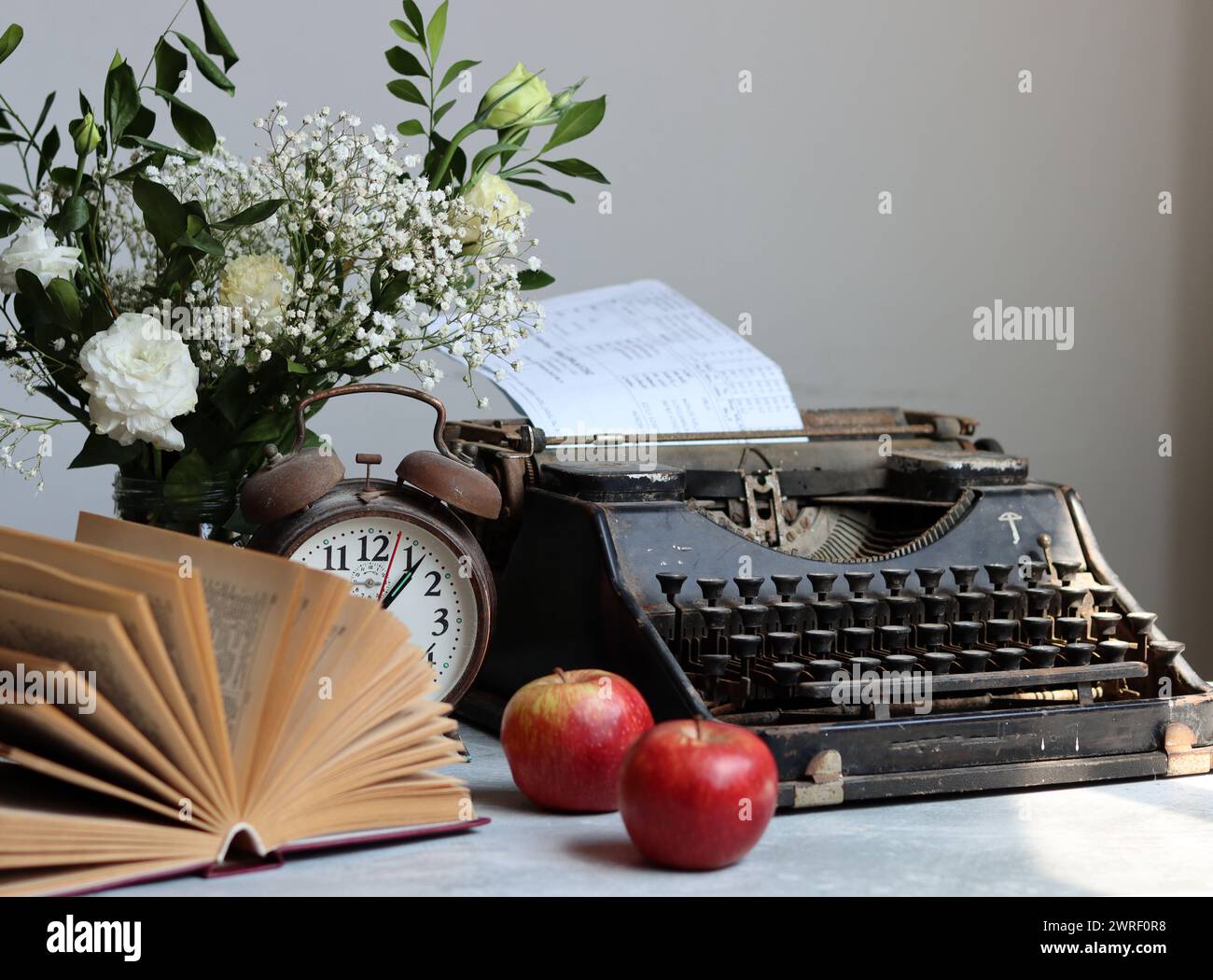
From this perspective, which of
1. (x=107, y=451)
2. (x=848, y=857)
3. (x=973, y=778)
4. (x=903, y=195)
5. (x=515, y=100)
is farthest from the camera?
(x=903, y=195)

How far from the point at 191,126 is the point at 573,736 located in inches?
36.4

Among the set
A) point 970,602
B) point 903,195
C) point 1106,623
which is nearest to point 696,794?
point 970,602

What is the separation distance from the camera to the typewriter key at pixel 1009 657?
1.74m

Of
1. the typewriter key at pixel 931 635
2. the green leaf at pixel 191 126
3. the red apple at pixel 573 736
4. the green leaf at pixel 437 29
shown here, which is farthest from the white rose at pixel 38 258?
the typewriter key at pixel 931 635

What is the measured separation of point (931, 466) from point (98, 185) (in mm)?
A: 1228

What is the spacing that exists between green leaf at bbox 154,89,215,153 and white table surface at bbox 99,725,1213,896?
34.9 inches

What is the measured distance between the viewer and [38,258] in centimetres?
170

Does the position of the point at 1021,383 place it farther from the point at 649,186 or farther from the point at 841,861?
the point at 841,861

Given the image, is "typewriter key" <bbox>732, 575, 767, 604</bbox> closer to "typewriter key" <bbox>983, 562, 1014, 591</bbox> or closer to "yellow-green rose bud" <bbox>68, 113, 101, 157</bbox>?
"typewriter key" <bbox>983, 562, 1014, 591</bbox>

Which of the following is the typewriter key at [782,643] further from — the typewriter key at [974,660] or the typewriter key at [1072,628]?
the typewriter key at [1072,628]

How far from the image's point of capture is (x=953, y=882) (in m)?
1.35

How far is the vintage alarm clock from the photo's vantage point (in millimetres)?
1694

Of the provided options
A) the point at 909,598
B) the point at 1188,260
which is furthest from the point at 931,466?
the point at 1188,260

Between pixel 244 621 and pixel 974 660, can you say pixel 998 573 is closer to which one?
pixel 974 660
